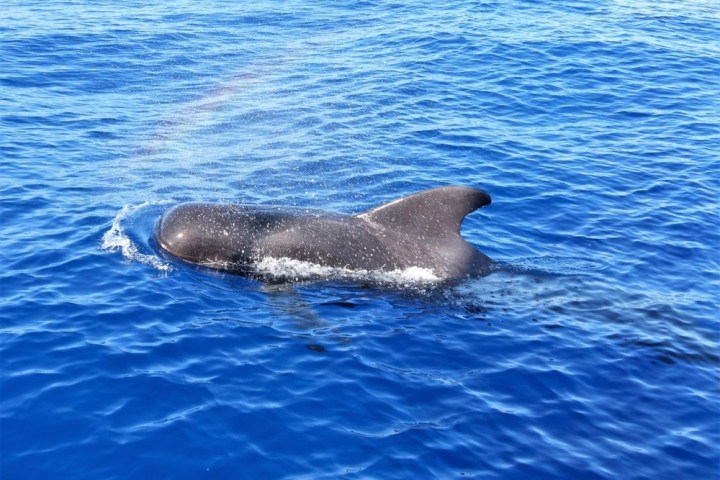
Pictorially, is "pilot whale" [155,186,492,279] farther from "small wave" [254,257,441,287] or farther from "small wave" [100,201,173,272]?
"small wave" [100,201,173,272]

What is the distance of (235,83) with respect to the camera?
2777 centimetres

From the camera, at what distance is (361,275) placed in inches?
608

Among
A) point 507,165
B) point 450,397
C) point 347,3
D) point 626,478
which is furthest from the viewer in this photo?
point 347,3

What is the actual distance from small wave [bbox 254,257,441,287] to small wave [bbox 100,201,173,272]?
1775mm

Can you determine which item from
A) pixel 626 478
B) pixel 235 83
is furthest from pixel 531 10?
pixel 626 478

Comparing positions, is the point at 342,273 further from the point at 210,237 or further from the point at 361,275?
the point at 210,237

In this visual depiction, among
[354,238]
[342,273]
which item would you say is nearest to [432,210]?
[354,238]

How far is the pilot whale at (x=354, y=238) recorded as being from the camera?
1549 centimetres

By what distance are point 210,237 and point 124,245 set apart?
1.65m

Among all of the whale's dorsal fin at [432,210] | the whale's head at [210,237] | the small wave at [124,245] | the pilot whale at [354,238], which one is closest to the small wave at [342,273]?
the pilot whale at [354,238]

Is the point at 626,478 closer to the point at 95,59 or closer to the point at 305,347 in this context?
the point at 305,347

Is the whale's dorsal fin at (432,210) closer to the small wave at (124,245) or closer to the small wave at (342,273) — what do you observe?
the small wave at (342,273)

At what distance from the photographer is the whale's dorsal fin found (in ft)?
50.0

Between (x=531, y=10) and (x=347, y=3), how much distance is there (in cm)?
806
